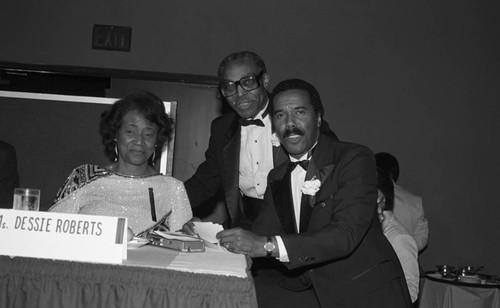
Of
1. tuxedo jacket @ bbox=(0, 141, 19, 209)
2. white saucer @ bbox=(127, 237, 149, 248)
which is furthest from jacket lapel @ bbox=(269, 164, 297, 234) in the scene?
tuxedo jacket @ bbox=(0, 141, 19, 209)

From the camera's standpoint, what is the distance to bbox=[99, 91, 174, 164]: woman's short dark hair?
323 cm

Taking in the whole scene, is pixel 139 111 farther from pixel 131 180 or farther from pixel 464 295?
pixel 464 295

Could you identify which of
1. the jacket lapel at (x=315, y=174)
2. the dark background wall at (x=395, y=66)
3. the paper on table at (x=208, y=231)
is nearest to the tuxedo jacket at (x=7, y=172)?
the dark background wall at (x=395, y=66)

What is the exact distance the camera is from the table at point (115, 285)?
1943mm

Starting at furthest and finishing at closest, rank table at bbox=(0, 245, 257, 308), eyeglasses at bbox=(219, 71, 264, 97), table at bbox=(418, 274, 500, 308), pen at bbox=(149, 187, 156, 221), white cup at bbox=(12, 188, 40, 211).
Result: table at bbox=(418, 274, 500, 308) → eyeglasses at bbox=(219, 71, 264, 97) → pen at bbox=(149, 187, 156, 221) → white cup at bbox=(12, 188, 40, 211) → table at bbox=(0, 245, 257, 308)

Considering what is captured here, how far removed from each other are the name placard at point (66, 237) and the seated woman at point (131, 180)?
0.98 m

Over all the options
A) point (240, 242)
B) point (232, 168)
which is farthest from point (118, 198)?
point (232, 168)

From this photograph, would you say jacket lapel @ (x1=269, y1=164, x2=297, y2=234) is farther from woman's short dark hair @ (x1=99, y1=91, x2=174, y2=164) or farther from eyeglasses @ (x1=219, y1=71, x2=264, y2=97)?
eyeglasses @ (x1=219, y1=71, x2=264, y2=97)

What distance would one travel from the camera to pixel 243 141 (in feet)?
13.7

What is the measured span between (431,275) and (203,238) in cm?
322

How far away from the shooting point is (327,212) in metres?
2.89

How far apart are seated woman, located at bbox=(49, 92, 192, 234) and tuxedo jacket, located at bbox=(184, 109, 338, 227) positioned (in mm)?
649

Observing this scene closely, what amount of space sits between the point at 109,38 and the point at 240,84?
3039 mm

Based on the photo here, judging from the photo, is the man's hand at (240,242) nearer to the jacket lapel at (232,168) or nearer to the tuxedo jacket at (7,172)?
the jacket lapel at (232,168)
